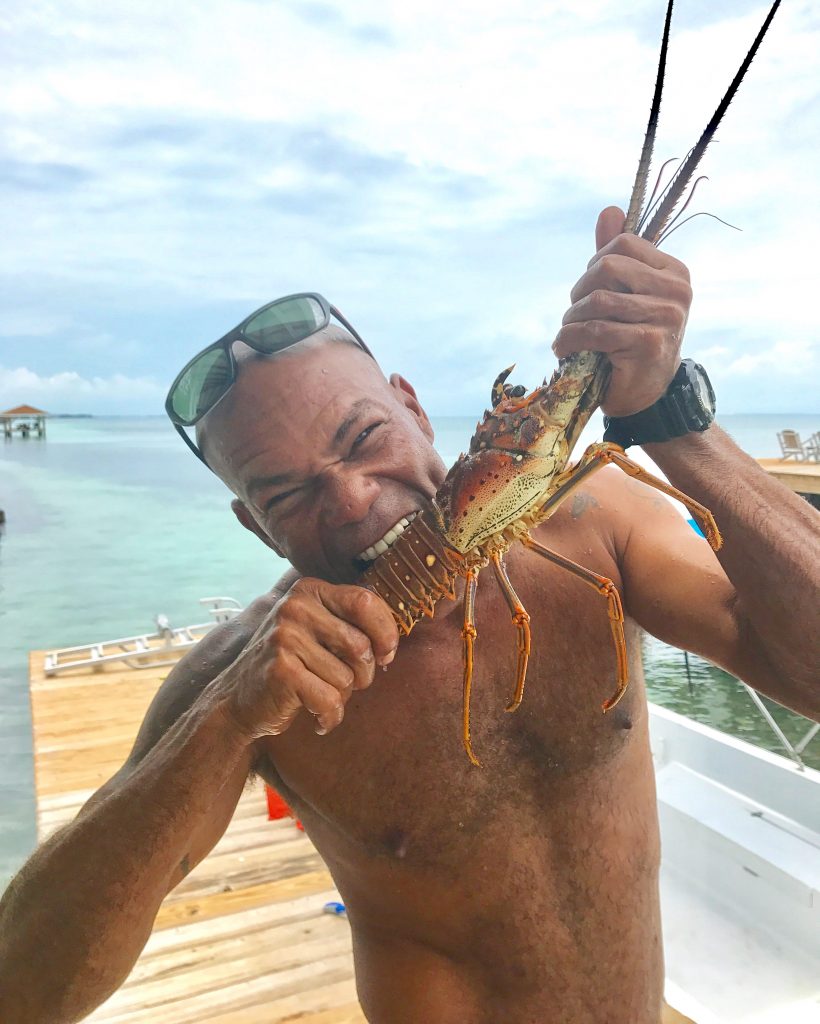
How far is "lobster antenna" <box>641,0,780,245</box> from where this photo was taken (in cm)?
99

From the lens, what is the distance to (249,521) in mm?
1862

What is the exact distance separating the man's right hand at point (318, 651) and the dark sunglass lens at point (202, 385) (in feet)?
2.02

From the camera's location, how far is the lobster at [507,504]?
4.31ft

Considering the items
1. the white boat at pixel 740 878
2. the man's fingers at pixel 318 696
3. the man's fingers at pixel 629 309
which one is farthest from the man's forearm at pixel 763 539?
the white boat at pixel 740 878

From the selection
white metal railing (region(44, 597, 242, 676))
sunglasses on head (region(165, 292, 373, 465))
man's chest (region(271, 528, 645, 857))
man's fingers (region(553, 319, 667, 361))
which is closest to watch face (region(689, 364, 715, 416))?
man's fingers (region(553, 319, 667, 361))

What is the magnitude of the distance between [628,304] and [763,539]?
17.8 inches

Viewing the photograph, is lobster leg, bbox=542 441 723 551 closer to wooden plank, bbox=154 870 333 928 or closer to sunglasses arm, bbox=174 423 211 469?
sunglasses arm, bbox=174 423 211 469

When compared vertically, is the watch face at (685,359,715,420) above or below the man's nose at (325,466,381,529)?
above

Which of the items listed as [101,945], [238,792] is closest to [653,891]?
[238,792]

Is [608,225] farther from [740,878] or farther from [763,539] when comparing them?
[740,878]

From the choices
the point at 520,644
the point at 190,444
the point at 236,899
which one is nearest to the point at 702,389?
the point at 520,644

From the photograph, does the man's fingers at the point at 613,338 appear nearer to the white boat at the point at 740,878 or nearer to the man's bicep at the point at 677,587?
the man's bicep at the point at 677,587

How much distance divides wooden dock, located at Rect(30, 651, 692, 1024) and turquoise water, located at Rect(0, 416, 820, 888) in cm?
194

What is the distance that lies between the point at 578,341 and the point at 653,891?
109 cm
